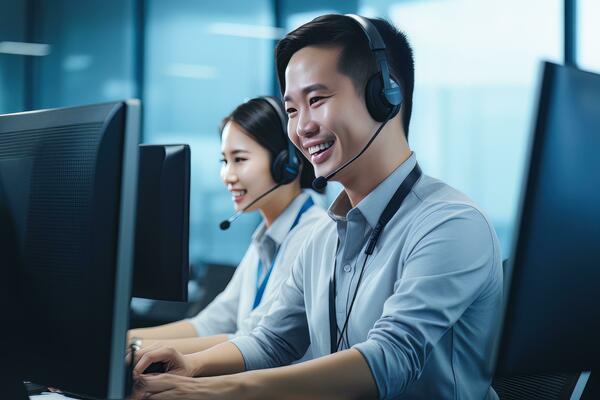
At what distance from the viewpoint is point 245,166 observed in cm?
214

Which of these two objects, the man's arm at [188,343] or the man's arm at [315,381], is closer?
the man's arm at [315,381]

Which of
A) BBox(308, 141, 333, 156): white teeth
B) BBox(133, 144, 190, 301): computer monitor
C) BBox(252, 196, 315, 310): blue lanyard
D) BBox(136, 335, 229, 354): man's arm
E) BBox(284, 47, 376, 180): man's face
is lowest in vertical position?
BBox(136, 335, 229, 354): man's arm

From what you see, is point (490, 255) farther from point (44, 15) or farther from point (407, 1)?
point (44, 15)

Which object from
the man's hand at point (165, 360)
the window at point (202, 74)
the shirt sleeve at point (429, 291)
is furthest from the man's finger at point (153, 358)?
the window at point (202, 74)

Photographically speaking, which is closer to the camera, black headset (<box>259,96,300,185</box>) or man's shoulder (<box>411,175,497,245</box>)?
man's shoulder (<box>411,175,497,245</box>)

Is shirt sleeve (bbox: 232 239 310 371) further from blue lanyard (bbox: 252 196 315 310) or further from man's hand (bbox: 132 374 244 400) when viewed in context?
blue lanyard (bbox: 252 196 315 310)

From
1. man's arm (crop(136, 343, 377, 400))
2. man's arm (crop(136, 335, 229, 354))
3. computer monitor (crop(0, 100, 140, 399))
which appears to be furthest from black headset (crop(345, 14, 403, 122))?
man's arm (crop(136, 335, 229, 354))

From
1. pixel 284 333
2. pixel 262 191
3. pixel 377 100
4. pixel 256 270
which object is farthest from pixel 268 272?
pixel 377 100

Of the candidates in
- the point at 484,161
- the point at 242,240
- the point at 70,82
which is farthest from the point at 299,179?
the point at 70,82

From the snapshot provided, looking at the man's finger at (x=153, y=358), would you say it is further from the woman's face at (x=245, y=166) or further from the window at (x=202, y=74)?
the window at (x=202, y=74)

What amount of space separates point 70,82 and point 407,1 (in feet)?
7.80

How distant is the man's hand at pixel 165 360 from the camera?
1298mm

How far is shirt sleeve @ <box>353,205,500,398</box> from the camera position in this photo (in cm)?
112

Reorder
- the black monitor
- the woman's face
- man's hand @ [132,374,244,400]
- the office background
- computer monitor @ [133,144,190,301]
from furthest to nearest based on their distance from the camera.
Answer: the office background → the woman's face → computer monitor @ [133,144,190,301] → man's hand @ [132,374,244,400] → the black monitor
